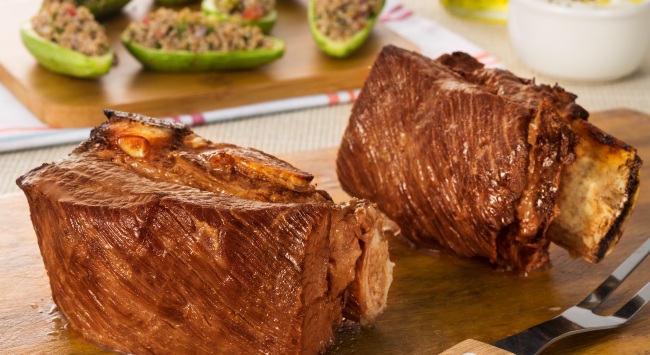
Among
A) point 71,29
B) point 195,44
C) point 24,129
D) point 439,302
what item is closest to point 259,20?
point 195,44

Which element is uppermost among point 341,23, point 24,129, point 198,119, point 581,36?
point 581,36

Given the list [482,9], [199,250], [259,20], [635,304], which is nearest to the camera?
[199,250]

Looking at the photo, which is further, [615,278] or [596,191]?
[615,278]

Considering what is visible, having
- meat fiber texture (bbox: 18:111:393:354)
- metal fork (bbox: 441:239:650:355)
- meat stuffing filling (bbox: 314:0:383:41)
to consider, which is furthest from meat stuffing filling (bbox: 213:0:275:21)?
metal fork (bbox: 441:239:650:355)

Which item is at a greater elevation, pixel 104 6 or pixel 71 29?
pixel 71 29

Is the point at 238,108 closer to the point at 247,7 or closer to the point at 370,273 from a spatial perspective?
the point at 247,7

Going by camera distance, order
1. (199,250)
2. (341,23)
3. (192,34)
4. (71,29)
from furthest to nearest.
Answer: (341,23)
(192,34)
(71,29)
(199,250)

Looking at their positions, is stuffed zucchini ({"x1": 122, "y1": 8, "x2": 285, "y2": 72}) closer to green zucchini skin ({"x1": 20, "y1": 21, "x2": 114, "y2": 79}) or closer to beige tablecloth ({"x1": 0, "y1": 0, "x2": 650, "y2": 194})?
green zucchini skin ({"x1": 20, "y1": 21, "x2": 114, "y2": 79})
